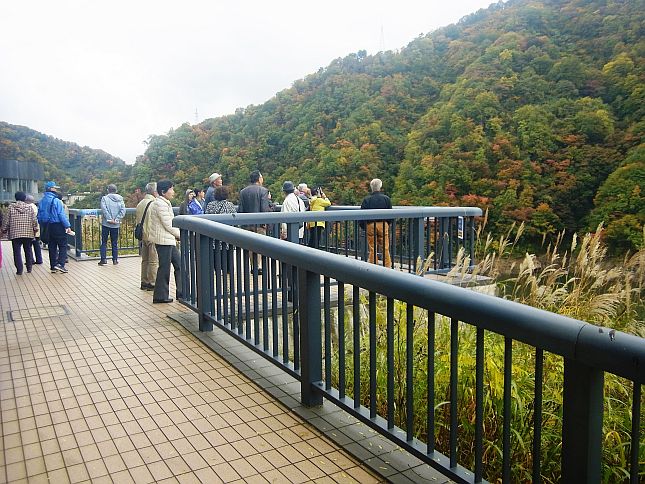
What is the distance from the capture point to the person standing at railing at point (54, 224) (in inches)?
427

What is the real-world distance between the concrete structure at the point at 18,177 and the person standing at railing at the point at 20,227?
169 ft

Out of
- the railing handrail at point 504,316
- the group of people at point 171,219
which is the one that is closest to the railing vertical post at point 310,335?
the railing handrail at point 504,316

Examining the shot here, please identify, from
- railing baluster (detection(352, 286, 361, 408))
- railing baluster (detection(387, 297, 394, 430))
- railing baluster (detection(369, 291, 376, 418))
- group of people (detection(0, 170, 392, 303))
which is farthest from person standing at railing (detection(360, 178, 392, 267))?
railing baluster (detection(387, 297, 394, 430))

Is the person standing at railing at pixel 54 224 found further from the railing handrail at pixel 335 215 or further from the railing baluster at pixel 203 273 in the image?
the railing baluster at pixel 203 273

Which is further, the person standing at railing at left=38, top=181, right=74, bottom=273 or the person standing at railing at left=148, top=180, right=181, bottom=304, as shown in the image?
the person standing at railing at left=38, top=181, right=74, bottom=273

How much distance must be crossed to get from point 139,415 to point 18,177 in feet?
218

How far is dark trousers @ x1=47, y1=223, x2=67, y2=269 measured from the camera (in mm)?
10844

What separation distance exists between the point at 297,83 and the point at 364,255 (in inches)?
1961

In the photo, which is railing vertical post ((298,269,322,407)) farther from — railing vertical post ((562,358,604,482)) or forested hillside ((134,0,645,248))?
forested hillside ((134,0,645,248))

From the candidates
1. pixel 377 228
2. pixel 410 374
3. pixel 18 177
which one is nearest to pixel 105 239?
pixel 377 228

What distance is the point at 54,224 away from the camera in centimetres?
1100

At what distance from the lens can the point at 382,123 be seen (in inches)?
1697

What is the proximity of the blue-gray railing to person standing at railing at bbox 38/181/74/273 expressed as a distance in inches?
233

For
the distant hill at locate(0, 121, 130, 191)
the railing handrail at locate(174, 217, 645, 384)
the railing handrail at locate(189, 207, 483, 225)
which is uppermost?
the distant hill at locate(0, 121, 130, 191)
